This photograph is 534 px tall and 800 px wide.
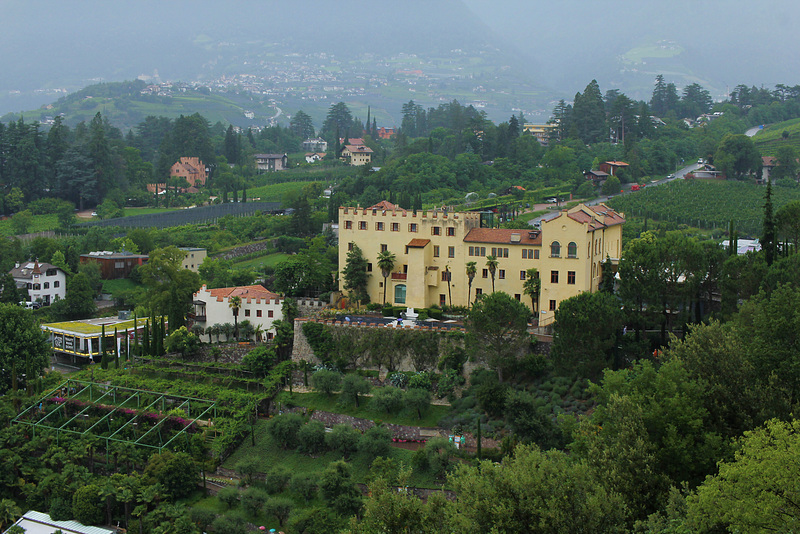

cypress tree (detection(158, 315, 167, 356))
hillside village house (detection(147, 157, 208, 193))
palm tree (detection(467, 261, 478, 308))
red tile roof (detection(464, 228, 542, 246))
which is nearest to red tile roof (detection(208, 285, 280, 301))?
cypress tree (detection(158, 315, 167, 356))

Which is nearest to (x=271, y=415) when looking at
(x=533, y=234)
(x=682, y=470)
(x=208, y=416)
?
(x=208, y=416)

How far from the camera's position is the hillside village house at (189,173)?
13062 centimetres

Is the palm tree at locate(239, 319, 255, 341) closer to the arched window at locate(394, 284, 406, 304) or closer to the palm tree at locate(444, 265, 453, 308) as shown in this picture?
the arched window at locate(394, 284, 406, 304)

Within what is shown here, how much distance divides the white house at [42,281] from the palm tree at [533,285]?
→ 45.1 meters

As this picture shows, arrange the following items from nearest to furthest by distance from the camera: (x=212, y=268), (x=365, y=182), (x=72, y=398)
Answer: (x=72, y=398) < (x=212, y=268) < (x=365, y=182)

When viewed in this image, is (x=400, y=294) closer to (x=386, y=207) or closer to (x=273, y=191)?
(x=386, y=207)

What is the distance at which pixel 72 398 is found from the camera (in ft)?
174

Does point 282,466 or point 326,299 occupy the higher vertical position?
point 326,299

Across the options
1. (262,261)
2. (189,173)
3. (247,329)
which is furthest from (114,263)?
(189,173)

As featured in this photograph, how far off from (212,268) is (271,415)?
28107mm

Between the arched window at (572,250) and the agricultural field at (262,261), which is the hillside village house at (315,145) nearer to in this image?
the agricultural field at (262,261)

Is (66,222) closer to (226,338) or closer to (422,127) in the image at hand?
(226,338)

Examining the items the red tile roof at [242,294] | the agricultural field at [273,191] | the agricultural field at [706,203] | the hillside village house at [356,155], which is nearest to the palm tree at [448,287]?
the red tile roof at [242,294]

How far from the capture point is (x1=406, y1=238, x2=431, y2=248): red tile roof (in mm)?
55106
